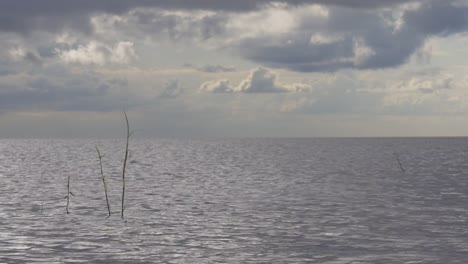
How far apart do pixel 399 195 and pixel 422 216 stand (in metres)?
13.9

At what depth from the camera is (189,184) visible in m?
62.8

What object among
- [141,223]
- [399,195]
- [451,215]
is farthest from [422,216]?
[141,223]

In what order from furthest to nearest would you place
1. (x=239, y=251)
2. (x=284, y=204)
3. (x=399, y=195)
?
(x=399, y=195) → (x=284, y=204) → (x=239, y=251)

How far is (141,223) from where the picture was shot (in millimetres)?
34625

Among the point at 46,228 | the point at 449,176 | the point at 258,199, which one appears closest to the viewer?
the point at 46,228

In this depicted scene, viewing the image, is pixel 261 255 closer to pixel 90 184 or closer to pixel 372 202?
pixel 372 202

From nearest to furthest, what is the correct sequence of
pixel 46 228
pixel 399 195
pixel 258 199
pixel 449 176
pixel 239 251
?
pixel 239 251
pixel 46 228
pixel 258 199
pixel 399 195
pixel 449 176

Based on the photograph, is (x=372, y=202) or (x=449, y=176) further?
(x=449, y=176)

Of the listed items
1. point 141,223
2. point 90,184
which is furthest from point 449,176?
point 141,223

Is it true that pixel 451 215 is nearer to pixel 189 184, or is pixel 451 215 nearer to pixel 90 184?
pixel 189 184

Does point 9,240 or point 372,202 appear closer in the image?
point 9,240

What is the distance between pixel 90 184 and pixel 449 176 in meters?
44.3

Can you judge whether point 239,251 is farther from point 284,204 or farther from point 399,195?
point 399,195

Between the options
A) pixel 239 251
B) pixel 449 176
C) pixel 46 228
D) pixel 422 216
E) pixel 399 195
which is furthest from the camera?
pixel 449 176
